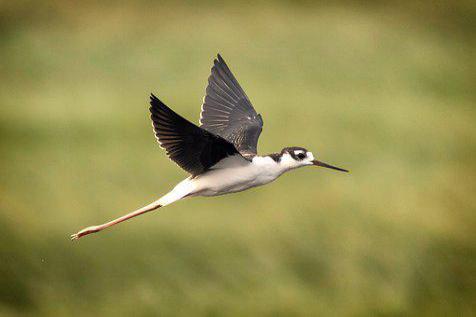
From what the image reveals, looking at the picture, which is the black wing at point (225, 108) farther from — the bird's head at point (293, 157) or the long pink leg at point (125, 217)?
the long pink leg at point (125, 217)

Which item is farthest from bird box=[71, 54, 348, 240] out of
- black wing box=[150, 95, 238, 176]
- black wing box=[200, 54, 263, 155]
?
black wing box=[200, 54, 263, 155]

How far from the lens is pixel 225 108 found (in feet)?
15.1

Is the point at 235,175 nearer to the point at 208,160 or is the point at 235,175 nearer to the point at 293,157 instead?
the point at 208,160

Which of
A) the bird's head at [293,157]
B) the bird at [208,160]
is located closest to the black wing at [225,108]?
the bird at [208,160]

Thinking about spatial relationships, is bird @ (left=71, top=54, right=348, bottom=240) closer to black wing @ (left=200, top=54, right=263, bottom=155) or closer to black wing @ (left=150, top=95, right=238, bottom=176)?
black wing @ (left=150, top=95, right=238, bottom=176)

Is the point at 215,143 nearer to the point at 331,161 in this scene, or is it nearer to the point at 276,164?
the point at 276,164

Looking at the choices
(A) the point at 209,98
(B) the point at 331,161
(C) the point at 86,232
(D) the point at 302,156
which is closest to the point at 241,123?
(A) the point at 209,98

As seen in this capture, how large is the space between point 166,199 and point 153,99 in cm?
64

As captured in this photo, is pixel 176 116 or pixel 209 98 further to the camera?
pixel 209 98

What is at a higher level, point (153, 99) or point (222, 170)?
point (153, 99)

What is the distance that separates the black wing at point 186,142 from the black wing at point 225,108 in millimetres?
631

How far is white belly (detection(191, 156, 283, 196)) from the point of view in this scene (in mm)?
3850

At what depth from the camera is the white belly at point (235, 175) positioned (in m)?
3.85

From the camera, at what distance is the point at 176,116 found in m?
3.55
